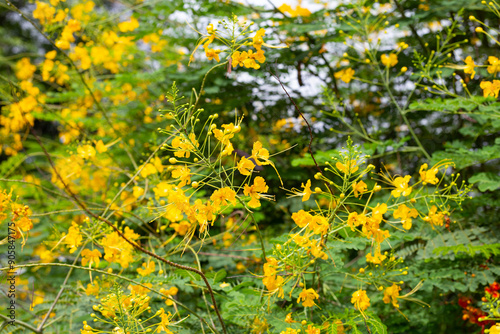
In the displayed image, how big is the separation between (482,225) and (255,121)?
171cm

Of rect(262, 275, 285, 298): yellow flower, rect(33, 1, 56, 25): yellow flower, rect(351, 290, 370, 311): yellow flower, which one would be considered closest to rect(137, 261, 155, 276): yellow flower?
rect(262, 275, 285, 298): yellow flower

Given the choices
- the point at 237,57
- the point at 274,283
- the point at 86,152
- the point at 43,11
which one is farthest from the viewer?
the point at 43,11

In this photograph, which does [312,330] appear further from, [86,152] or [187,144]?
[86,152]

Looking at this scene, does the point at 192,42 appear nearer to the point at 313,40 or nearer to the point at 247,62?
the point at 313,40

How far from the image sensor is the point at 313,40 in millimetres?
2771

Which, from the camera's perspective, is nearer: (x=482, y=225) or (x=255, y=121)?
(x=482, y=225)

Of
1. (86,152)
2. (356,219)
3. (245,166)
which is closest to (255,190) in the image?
(245,166)

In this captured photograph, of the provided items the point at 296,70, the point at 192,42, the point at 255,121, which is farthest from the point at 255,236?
the point at 192,42

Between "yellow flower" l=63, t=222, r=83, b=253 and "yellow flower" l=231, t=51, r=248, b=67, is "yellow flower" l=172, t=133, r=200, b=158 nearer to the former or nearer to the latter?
"yellow flower" l=231, t=51, r=248, b=67

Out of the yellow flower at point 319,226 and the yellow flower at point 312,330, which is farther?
the yellow flower at point 312,330

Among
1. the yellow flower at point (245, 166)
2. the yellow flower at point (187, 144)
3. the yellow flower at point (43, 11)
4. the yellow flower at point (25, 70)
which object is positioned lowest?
the yellow flower at point (25, 70)

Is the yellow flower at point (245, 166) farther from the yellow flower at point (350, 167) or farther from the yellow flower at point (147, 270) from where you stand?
the yellow flower at point (147, 270)

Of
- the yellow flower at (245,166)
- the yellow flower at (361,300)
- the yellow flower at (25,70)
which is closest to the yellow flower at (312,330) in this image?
the yellow flower at (361,300)

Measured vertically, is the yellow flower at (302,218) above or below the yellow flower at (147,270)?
above
